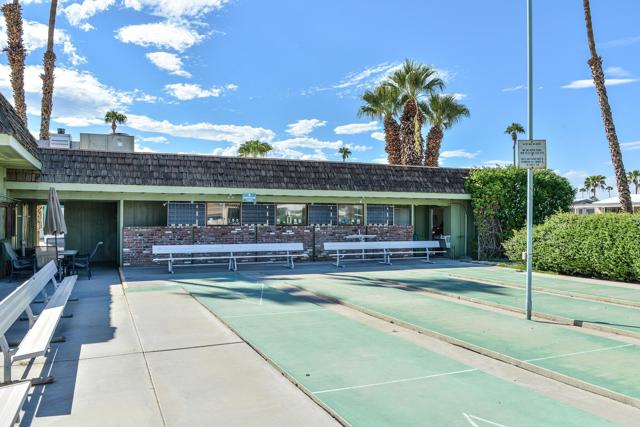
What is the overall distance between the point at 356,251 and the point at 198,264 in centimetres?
642

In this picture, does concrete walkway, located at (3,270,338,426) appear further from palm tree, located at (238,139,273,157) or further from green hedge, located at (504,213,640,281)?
palm tree, located at (238,139,273,157)

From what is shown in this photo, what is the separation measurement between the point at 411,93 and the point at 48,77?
20.7m

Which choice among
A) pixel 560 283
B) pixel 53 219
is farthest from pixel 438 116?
pixel 53 219

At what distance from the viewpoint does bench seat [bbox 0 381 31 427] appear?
3.71m

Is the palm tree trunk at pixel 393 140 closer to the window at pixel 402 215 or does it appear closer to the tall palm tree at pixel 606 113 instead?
the window at pixel 402 215

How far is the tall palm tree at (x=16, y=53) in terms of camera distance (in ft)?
72.7

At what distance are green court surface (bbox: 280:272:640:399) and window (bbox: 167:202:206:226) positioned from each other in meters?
7.61

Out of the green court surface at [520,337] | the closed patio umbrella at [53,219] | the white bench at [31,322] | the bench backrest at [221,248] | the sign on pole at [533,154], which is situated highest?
the sign on pole at [533,154]

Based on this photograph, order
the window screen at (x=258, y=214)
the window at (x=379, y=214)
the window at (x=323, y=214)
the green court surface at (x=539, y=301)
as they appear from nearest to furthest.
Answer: the green court surface at (x=539, y=301), the window screen at (x=258, y=214), the window at (x=323, y=214), the window at (x=379, y=214)

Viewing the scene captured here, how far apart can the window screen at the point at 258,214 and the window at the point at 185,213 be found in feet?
4.95

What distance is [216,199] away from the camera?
18156 millimetres

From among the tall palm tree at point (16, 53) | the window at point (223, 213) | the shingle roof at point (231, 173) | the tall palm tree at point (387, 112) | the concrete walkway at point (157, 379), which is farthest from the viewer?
the tall palm tree at point (387, 112)

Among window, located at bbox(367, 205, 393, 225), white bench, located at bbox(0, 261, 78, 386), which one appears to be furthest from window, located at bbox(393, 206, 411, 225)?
white bench, located at bbox(0, 261, 78, 386)

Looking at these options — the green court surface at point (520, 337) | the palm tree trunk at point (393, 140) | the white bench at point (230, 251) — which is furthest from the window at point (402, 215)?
the palm tree trunk at point (393, 140)
